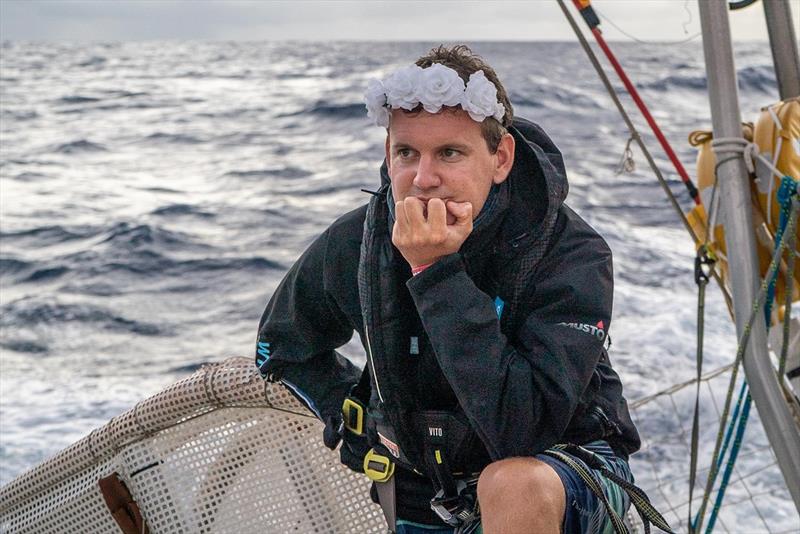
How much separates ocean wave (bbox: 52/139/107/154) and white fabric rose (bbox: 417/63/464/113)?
14016 millimetres

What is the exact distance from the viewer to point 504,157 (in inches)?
77.4

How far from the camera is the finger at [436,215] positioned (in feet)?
5.82

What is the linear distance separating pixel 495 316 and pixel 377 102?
0.48 m

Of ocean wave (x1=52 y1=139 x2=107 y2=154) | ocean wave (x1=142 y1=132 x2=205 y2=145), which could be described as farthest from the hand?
ocean wave (x1=142 y1=132 x2=205 y2=145)

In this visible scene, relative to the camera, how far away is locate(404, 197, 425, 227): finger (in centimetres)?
177

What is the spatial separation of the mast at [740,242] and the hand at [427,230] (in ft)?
3.79

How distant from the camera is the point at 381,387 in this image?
76.4 inches

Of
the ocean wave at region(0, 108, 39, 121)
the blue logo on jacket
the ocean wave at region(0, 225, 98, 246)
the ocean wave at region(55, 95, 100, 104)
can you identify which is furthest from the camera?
the ocean wave at region(55, 95, 100, 104)

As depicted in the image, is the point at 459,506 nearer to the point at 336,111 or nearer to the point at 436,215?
the point at 436,215

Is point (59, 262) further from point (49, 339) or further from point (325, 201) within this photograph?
point (325, 201)

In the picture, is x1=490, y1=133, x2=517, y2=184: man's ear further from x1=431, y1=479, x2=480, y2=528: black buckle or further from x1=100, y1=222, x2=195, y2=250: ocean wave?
x1=100, y1=222, x2=195, y2=250: ocean wave

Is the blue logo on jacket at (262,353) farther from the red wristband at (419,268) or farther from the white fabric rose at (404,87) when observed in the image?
the white fabric rose at (404,87)

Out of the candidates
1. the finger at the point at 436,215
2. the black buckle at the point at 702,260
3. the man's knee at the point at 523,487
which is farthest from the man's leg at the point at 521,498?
the black buckle at the point at 702,260

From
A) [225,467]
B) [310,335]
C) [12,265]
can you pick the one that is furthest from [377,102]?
[12,265]
